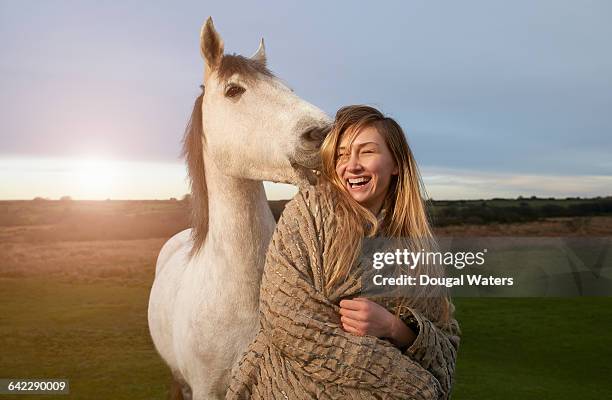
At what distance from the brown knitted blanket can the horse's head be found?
38.1 inches

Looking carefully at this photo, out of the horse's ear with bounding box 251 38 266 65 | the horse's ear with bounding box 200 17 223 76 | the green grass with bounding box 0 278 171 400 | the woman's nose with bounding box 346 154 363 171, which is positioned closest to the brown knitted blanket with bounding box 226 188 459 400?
the woman's nose with bounding box 346 154 363 171

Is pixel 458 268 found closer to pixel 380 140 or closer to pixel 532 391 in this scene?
pixel 380 140

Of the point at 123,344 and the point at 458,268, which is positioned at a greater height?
the point at 458,268

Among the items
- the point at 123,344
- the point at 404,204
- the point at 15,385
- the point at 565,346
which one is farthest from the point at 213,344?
the point at 565,346

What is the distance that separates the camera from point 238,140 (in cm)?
300

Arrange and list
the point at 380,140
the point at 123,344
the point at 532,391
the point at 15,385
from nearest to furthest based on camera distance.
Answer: the point at 380,140
the point at 15,385
the point at 532,391
the point at 123,344

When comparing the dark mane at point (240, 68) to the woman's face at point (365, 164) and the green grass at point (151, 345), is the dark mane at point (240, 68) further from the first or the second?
the green grass at point (151, 345)

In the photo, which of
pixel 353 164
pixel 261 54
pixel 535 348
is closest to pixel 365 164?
pixel 353 164

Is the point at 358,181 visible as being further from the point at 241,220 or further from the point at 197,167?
the point at 197,167

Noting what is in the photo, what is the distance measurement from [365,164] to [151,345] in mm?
7229

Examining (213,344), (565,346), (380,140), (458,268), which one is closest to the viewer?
(380,140)

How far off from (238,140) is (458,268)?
1285 millimetres

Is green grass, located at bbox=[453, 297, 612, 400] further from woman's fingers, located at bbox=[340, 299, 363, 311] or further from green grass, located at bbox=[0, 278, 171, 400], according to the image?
woman's fingers, located at bbox=[340, 299, 363, 311]

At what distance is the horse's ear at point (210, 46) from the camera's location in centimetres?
314
